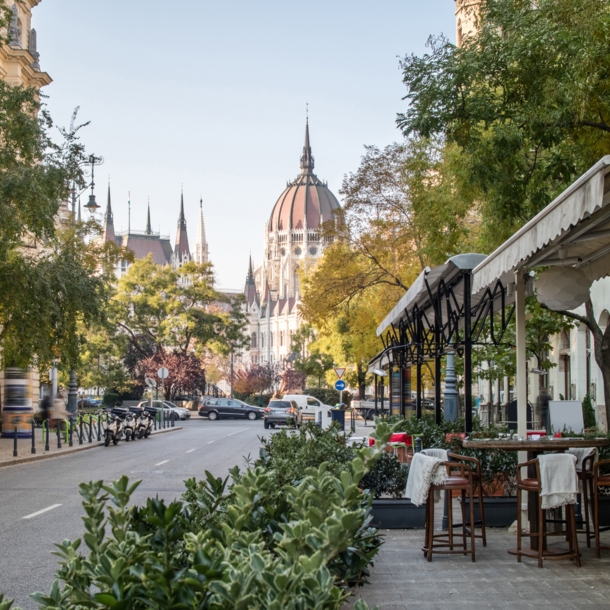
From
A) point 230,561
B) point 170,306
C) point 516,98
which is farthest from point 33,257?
point 170,306

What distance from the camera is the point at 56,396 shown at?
3039 centimetres

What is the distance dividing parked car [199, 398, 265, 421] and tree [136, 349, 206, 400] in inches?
352

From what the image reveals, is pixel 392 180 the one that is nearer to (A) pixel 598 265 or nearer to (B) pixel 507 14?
(B) pixel 507 14

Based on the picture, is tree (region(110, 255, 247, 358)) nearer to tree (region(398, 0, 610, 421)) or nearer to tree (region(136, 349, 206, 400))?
tree (region(136, 349, 206, 400))

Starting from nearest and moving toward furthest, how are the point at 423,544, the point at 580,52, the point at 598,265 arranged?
1. the point at 423,544
2. the point at 598,265
3. the point at 580,52

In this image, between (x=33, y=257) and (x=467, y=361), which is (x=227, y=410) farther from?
(x=467, y=361)

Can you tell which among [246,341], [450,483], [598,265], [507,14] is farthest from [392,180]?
[246,341]

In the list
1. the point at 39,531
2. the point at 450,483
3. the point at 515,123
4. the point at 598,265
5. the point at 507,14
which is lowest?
the point at 39,531

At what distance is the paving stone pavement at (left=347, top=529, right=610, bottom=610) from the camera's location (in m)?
6.59

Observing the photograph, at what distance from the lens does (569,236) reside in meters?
8.31

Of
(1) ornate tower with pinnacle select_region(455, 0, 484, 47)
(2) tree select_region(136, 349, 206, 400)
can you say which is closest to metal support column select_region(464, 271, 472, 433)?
(1) ornate tower with pinnacle select_region(455, 0, 484, 47)

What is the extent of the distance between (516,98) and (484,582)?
968 cm

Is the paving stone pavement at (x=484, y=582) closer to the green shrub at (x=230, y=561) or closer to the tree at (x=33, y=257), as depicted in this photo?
the green shrub at (x=230, y=561)

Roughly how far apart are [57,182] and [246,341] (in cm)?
5593
